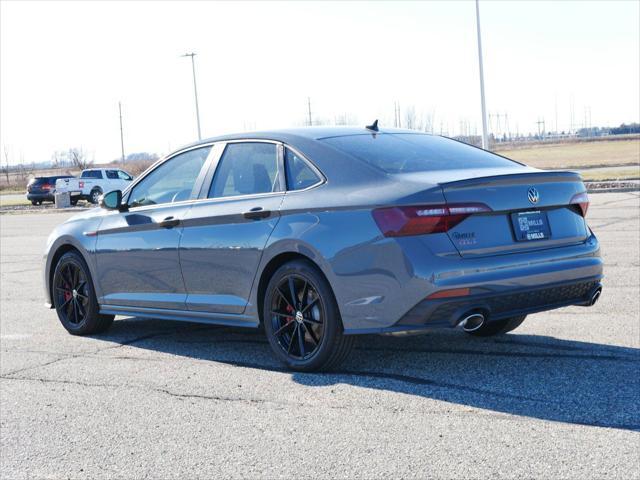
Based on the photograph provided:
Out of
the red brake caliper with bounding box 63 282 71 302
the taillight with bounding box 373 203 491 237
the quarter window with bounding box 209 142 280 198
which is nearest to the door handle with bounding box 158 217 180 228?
the quarter window with bounding box 209 142 280 198

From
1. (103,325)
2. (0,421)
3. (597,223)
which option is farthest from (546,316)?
(597,223)

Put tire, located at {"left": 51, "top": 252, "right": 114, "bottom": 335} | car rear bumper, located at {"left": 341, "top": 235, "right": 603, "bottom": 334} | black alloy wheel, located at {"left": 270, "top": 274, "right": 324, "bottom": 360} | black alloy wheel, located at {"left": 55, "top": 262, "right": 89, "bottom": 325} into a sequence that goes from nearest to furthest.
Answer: car rear bumper, located at {"left": 341, "top": 235, "right": 603, "bottom": 334}, black alloy wheel, located at {"left": 270, "top": 274, "right": 324, "bottom": 360}, tire, located at {"left": 51, "top": 252, "right": 114, "bottom": 335}, black alloy wheel, located at {"left": 55, "top": 262, "right": 89, "bottom": 325}

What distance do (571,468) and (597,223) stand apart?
12.9 metres

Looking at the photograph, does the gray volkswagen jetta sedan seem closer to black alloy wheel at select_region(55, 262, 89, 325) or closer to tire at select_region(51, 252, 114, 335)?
tire at select_region(51, 252, 114, 335)

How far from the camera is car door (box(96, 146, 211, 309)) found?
7.21 metres

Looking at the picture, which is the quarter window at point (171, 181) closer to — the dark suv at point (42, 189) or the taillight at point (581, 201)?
the taillight at point (581, 201)

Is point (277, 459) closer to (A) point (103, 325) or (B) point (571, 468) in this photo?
(B) point (571, 468)

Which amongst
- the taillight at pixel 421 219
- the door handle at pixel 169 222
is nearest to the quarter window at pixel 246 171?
the door handle at pixel 169 222

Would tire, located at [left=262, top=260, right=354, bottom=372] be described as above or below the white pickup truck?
below

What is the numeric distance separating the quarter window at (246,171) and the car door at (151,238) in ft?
0.74

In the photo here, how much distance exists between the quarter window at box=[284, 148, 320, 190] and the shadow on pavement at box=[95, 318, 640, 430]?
4.21 feet

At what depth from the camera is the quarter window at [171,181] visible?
24.0 feet

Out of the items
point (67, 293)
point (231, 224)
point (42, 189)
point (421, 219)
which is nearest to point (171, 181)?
A: point (231, 224)

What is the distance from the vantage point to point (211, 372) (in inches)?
254
